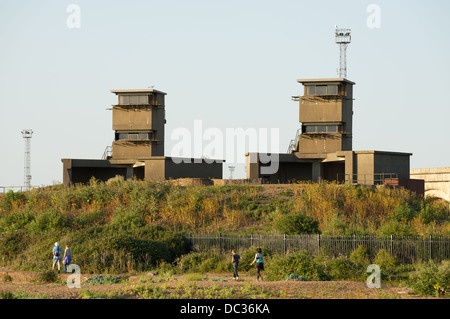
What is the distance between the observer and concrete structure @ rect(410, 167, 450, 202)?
65.5m

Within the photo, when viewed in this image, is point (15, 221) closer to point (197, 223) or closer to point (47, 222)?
point (47, 222)

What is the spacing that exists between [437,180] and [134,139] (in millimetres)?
32381

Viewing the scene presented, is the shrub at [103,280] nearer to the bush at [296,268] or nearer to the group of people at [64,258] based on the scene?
the group of people at [64,258]

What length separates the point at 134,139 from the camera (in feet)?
206

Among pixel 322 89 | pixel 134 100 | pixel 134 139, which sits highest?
pixel 322 89

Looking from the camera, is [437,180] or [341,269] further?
[437,180]

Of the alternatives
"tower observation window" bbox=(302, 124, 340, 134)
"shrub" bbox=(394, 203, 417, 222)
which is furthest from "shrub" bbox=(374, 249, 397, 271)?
"tower observation window" bbox=(302, 124, 340, 134)

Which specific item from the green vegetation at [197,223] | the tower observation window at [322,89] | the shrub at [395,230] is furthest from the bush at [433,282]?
the tower observation window at [322,89]

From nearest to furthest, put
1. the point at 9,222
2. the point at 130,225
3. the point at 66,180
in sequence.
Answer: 1. the point at 130,225
2. the point at 9,222
3. the point at 66,180

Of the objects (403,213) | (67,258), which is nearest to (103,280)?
(67,258)

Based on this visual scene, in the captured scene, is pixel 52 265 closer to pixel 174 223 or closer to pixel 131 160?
pixel 174 223
